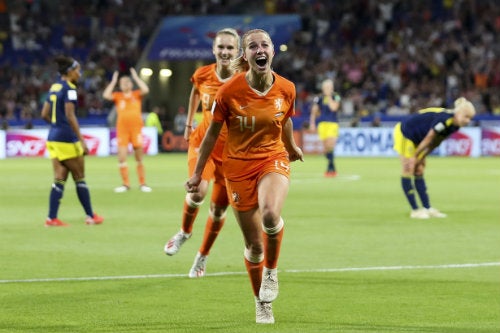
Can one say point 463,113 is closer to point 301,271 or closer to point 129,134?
point 301,271

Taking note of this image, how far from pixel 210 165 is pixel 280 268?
4.33 ft

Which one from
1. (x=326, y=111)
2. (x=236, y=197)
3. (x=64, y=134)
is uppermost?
(x=236, y=197)

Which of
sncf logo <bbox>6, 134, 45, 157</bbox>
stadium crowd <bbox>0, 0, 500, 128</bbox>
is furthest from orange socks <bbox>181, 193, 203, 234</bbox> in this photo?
sncf logo <bbox>6, 134, 45, 157</bbox>

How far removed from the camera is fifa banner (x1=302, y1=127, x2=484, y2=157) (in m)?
39.5

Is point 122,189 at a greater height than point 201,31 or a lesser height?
lesser

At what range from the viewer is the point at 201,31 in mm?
49656

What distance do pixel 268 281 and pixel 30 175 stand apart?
21866mm

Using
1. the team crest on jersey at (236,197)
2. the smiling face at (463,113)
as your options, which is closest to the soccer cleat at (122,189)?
the smiling face at (463,113)

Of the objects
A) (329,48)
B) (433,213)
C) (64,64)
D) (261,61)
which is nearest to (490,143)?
(329,48)

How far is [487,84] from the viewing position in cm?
4269

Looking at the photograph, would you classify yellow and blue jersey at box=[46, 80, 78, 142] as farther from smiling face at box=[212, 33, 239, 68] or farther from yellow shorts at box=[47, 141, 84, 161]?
smiling face at box=[212, 33, 239, 68]

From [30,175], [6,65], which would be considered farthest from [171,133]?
[30,175]

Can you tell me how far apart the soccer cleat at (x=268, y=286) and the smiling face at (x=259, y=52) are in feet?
4.99

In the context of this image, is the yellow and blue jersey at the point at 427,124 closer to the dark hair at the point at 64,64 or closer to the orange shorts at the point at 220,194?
the dark hair at the point at 64,64
